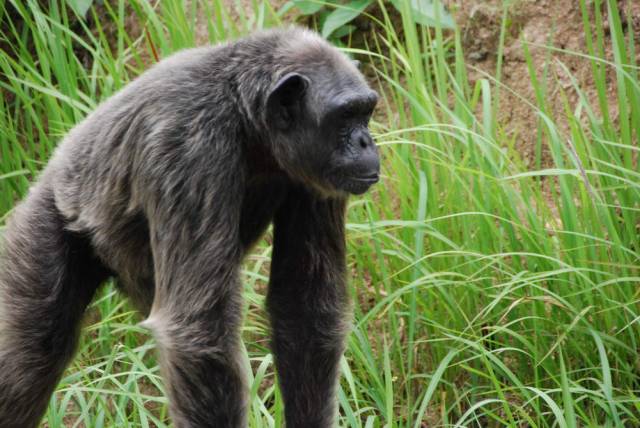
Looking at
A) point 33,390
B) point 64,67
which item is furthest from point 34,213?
point 64,67

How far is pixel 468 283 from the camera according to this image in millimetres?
4738

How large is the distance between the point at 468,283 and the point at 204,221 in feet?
5.15

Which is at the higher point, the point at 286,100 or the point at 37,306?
the point at 286,100

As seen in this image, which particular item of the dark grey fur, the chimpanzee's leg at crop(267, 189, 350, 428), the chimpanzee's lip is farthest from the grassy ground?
the chimpanzee's lip

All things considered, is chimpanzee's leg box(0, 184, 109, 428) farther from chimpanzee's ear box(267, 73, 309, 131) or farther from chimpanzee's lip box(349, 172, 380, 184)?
chimpanzee's lip box(349, 172, 380, 184)

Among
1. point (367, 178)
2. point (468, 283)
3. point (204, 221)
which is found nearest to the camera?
point (204, 221)

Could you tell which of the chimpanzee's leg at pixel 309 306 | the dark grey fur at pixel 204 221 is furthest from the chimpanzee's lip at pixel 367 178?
the chimpanzee's leg at pixel 309 306

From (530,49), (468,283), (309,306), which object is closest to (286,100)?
(309,306)

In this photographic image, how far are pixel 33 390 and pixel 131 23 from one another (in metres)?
3.53

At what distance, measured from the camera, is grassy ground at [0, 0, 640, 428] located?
4562 mm

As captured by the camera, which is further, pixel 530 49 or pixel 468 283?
pixel 530 49

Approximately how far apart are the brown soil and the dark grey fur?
2413 mm

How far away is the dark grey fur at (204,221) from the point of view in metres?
3.62

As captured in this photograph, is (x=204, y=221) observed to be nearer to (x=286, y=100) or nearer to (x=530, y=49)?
(x=286, y=100)
